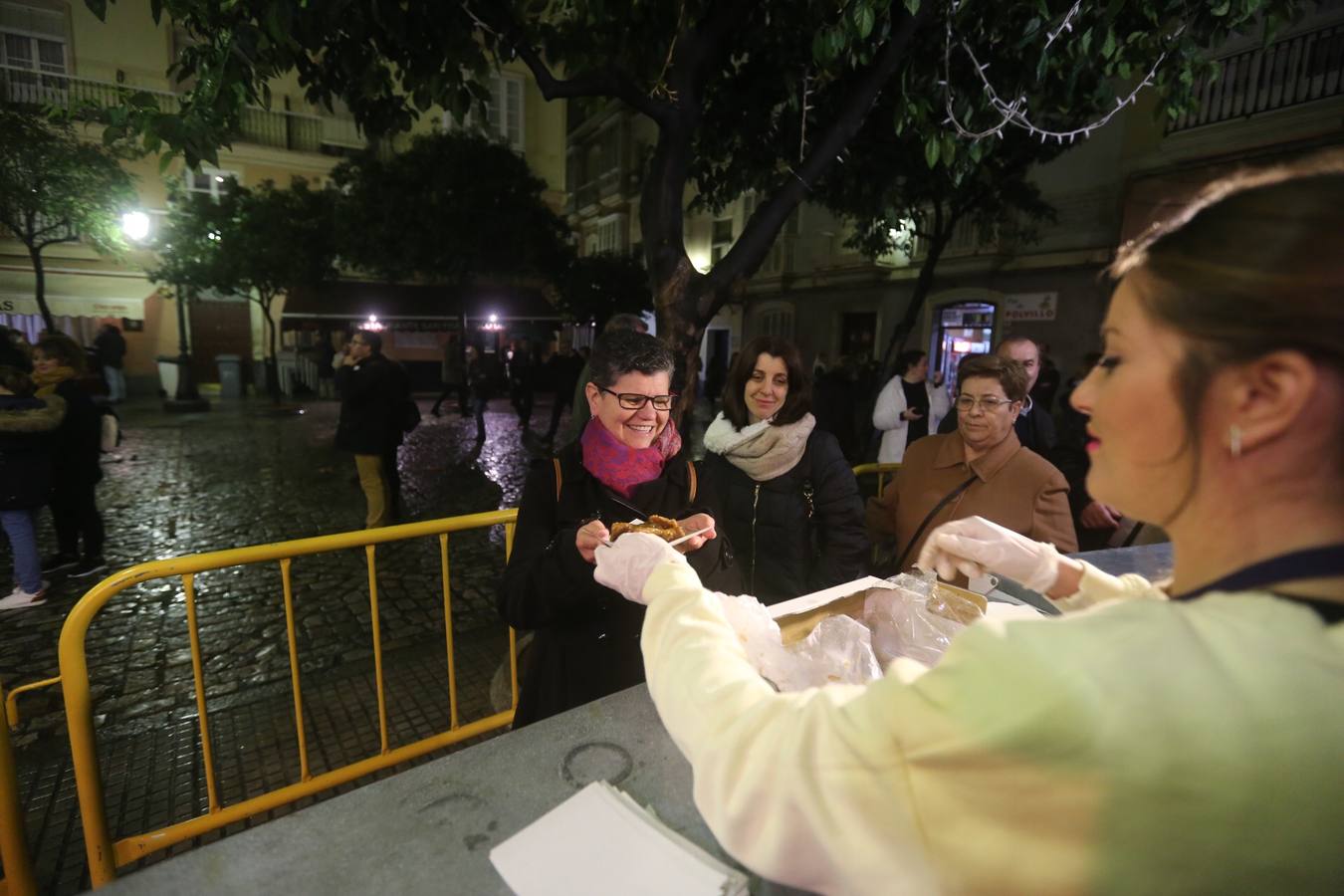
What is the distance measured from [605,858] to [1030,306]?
16.9 m

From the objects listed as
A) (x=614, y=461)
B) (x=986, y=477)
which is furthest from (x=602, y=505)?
(x=986, y=477)

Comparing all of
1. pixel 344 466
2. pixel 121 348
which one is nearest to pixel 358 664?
pixel 344 466

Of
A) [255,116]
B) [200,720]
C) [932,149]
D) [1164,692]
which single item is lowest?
[200,720]

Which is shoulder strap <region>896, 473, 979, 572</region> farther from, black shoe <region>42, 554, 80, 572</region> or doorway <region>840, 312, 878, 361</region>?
doorway <region>840, 312, 878, 361</region>

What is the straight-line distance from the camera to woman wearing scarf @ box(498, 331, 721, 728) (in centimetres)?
219

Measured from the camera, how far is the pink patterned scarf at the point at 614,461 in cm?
226

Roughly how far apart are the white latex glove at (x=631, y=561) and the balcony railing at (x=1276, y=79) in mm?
12745

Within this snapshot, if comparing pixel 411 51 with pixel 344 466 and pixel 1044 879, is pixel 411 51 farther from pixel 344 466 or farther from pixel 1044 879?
pixel 344 466

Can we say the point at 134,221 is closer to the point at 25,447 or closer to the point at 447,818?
the point at 25,447

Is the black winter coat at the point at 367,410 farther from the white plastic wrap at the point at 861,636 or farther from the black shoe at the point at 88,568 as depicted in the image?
the white plastic wrap at the point at 861,636

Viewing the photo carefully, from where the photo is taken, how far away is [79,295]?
2017 cm

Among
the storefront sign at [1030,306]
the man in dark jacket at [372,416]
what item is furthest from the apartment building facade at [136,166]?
the storefront sign at [1030,306]

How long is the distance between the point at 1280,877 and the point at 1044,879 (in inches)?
8.1

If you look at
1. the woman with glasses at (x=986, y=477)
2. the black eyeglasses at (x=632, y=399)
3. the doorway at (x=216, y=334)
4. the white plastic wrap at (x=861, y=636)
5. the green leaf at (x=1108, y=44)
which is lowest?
the white plastic wrap at (x=861, y=636)
